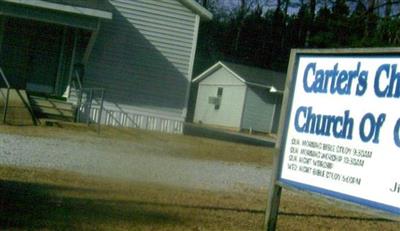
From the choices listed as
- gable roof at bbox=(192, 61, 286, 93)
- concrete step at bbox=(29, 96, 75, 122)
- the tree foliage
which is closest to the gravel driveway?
concrete step at bbox=(29, 96, 75, 122)

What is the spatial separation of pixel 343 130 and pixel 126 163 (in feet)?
27.2

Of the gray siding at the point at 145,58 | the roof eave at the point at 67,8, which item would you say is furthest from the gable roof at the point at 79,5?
the gray siding at the point at 145,58

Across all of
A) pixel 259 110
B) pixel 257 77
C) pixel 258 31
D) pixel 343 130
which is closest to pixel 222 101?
pixel 257 77

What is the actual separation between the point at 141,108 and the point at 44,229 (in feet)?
53.2

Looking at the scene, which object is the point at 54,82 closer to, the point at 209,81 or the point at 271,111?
the point at 271,111

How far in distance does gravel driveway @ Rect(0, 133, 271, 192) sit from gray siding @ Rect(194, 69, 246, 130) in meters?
22.6

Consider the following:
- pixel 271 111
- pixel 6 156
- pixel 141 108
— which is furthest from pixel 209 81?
pixel 6 156

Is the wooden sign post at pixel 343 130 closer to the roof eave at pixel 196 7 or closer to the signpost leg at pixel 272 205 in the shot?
the signpost leg at pixel 272 205

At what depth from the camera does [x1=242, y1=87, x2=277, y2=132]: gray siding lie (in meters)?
38.9

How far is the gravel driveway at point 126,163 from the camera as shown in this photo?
11328mm

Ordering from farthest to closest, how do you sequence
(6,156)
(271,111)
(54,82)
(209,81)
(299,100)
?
1. (209,81)
2. (271,111)
3. (54,82)
4. (6,156)
5. (299,100)

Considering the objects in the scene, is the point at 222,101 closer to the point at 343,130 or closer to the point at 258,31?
the point at 258,31

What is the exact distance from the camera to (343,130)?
548 cm

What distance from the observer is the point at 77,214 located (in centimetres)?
725
